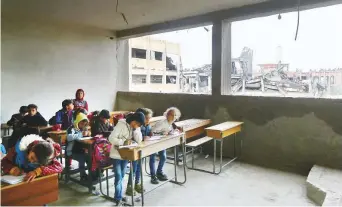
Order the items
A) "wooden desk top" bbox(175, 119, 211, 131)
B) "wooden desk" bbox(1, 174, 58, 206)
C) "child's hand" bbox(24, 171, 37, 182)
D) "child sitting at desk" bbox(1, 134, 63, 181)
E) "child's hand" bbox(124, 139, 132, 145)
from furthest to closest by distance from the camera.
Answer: "wooden desk top" bbox(175, 119, 211, 131), "child's hand" bbox(124, 139, 132, 145), "child sitting at desk" bbox(1, 134, 63, 181), "child's hand" bbox(24, 171, 37, 182), "wooden desk" bbox(1, 174, 58, 206)

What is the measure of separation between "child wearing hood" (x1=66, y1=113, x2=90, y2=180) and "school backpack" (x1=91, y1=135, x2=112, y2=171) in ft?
1.02

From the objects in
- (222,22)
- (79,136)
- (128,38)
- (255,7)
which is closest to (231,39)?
(222,22)

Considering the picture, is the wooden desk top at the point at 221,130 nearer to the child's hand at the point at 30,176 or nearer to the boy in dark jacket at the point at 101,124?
the boy in dark jacket at the point at 101,124

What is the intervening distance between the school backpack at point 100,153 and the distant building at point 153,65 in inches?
119

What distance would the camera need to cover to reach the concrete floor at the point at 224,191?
9.91 ft

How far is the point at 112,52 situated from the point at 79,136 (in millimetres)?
3818

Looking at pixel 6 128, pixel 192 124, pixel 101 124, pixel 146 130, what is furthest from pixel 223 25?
pixel 6 128

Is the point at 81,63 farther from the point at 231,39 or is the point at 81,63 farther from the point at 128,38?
the point at 231,39

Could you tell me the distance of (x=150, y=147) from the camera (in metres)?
2.97

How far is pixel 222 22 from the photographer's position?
4.96 metres

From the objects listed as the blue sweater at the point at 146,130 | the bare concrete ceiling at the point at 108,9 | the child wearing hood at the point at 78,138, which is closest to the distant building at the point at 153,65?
the bare concrete ceiling at the point at 108,9

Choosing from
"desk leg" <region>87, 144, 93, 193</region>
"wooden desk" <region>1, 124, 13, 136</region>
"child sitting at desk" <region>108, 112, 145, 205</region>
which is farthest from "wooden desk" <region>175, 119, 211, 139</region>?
"wooden desk" <region>1, 124, 13, 136</region>

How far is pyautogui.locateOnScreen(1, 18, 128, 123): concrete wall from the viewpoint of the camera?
5.09 metres

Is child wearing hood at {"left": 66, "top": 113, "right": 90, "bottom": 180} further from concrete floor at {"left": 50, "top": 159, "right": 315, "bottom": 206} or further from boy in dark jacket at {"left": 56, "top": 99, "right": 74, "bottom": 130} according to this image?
boy in dark jacket at {"left": 56, "top": 99, "right": 74, "bottom": 130}
